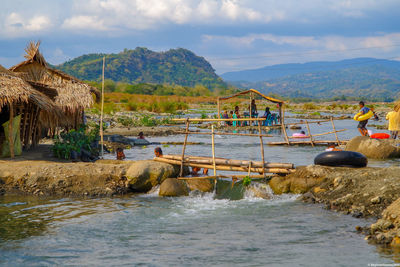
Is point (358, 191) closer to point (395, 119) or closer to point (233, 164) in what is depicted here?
point (233, 164)

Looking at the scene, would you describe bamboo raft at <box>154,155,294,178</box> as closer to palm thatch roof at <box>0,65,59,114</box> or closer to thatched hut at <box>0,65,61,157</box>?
palm thatch roof at <box>0,65,59,114</box>

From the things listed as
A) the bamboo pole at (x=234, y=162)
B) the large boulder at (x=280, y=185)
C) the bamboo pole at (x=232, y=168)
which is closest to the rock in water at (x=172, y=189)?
the bamboo pole at (x=232, y=168)

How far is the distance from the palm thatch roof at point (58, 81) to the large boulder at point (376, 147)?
10064 millimetres

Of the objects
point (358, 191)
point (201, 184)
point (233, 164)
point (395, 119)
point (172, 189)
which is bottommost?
point (172, 189)

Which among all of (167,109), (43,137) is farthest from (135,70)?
(43,137)

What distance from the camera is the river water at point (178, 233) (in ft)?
24.0

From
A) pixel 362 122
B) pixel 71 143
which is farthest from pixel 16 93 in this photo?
pixel 362 122

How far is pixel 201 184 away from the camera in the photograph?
11609 mm

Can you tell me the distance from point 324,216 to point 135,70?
193868mm

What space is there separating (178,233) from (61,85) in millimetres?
10150

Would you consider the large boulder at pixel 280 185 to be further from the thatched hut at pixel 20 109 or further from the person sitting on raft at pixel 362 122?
the person sitting on raft at pixel 362 122

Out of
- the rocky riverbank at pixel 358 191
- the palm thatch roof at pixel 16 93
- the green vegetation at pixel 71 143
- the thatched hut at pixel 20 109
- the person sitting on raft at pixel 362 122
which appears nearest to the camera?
the rocky riverbank at pixel 358 191

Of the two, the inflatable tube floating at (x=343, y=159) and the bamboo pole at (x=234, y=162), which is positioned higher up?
the inflatable tube floating at (x=343, y=159)

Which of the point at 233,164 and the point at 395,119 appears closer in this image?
the point at 233,164
